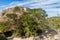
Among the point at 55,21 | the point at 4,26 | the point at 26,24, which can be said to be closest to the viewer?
the point at 26,24

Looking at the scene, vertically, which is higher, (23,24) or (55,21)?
(55,21)

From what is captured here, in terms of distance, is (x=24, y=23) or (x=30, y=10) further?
(x=30, y=10)

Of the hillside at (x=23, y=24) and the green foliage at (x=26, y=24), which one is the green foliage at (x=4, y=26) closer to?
the hillside at (x=23, y=24)

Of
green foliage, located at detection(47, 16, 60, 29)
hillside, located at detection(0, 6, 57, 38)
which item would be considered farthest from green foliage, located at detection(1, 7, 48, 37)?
green foliage, located at detection(47, 16, 60, 29)

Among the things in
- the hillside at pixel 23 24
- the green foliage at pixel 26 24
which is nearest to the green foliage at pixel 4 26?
the hillside at pixel 23 24

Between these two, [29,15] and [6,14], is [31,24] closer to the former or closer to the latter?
[29,15]

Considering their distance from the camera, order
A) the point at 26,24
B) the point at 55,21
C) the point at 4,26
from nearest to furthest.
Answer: the point at 26,24 → the point at 4,26 → the point at 55,21

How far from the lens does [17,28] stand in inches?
440

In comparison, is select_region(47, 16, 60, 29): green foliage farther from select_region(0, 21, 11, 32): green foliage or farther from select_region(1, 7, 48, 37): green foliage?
select_region(0, 21, 11, 32): green foliage

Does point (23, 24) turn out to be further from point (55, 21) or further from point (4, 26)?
point (55, 21)

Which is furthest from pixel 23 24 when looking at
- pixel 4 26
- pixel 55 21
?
pixel 55 21

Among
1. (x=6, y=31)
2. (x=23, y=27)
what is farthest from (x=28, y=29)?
(x=6, y=31)

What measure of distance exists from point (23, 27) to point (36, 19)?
87 cm

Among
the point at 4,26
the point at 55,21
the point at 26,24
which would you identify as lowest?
the point at 26,24
